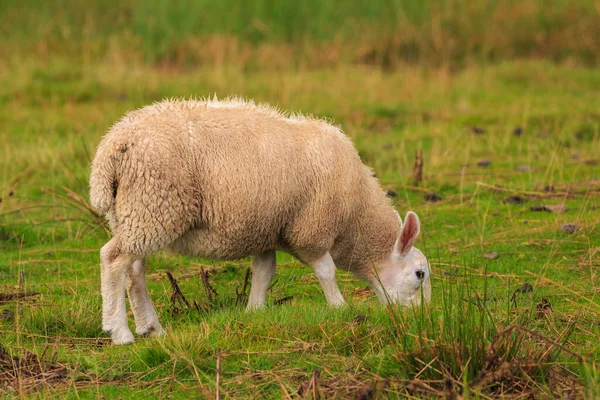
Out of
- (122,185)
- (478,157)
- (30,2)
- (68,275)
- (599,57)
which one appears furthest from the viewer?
(30,2)

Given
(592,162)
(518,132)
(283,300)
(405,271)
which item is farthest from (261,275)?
(518,132)

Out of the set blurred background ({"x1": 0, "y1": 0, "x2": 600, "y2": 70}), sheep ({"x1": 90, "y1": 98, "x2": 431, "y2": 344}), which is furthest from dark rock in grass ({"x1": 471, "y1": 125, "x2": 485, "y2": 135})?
sheep ({"x1": 90, "y1": 98, "x2": 431, "y2": 344})

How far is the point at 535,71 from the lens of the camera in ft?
45.5

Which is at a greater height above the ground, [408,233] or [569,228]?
[408,233]

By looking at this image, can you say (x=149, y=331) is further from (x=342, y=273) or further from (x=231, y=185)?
(x=342, y=273)

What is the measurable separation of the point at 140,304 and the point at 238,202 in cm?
83

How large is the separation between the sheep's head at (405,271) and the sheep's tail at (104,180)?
5.78ft

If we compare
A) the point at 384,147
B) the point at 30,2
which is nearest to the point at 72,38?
the point at 30,2

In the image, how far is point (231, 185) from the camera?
17.3 ft

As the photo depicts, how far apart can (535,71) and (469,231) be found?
703cm

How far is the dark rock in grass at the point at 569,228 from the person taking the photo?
283 inches

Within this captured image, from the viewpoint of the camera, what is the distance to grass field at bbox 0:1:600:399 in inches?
171

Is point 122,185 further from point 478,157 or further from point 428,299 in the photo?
point 478,157

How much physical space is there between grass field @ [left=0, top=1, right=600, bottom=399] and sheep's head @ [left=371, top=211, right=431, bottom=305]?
0.15 m
